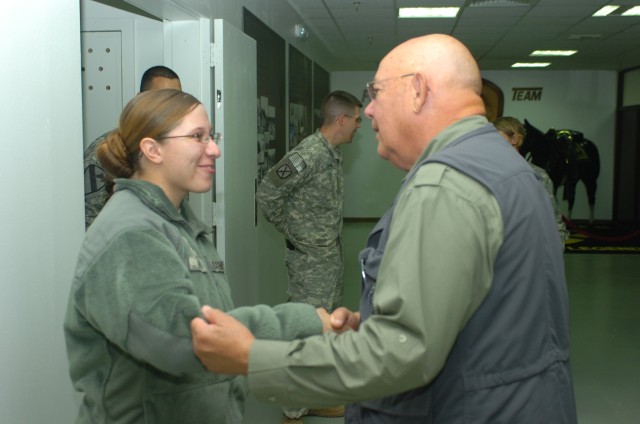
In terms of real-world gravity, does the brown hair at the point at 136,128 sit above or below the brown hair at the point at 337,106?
below

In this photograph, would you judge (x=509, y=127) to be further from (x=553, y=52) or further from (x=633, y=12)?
(x=553, y=52)

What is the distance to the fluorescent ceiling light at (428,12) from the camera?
6.34m

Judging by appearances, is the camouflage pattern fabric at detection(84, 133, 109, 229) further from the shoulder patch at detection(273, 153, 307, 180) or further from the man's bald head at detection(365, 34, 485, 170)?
the man's bald head at detection(365, 34, 485, 170)

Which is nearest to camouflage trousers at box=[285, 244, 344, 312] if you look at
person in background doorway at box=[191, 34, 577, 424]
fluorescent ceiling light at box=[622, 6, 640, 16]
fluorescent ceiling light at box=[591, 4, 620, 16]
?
person in background doorway at box=[191, 34, 577, 424]

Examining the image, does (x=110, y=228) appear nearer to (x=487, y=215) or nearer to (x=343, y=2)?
(x=487, y=215)

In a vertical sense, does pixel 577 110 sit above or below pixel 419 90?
above

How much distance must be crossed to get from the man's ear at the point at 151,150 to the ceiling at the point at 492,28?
186 inches

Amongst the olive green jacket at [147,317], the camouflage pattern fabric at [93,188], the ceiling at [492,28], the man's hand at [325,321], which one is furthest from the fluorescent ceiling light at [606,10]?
the olive green jacket at [147,317]

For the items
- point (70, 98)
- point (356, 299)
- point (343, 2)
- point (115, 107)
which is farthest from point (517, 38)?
point (70, 98)

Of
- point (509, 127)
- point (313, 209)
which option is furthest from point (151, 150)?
point (509, 127)

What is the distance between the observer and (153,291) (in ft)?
3.99

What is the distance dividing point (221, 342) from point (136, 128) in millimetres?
615

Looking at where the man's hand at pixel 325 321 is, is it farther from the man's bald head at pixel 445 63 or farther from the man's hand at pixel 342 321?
the man's bald head at pixel 445 63

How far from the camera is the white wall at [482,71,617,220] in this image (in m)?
11.6
